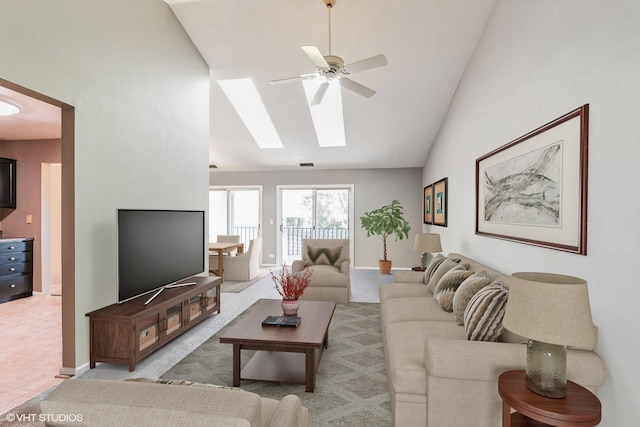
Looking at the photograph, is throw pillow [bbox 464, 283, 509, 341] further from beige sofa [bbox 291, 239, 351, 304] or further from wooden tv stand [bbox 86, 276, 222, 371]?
beige sofa [bbox 291, 239, 351, 304]

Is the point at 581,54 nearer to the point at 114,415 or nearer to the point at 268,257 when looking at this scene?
the point at 114,415

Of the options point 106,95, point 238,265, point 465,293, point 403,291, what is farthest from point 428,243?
point 106,95

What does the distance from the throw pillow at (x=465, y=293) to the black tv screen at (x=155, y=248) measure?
2.72 metres

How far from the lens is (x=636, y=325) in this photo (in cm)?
151

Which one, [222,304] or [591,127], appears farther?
[222,304]

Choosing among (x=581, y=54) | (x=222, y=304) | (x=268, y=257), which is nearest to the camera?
(x=581, y=54)

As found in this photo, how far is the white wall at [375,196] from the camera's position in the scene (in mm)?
7844

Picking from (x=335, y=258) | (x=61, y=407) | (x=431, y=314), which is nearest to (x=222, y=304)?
(x=335, y=258)

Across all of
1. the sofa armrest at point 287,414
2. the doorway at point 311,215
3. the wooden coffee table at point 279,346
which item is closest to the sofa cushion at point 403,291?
the wooden coffee table at point 279,346

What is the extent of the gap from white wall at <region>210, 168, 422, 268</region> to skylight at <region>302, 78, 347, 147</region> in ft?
4.83

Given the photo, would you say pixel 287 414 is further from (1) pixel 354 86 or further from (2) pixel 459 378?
(1) pixel 354 86

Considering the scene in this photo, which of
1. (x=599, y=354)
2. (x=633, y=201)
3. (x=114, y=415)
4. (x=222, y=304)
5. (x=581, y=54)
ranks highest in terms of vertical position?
(x=581, y=54)

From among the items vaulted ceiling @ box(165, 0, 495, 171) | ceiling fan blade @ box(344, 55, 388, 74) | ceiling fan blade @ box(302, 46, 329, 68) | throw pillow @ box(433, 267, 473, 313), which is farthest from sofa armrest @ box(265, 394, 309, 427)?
vaulted ceiling @ box(165, 0, 495, 171)

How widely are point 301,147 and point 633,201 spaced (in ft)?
18.7
